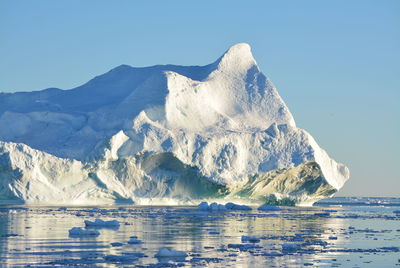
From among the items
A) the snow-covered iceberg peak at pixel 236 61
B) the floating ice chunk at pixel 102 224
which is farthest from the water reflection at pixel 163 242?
the snow-covered iceberg peak at pixel 236 61

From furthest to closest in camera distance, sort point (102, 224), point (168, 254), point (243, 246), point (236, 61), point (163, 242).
A: point (236, 61)
point (102, 224)
point (163, 242)
point (243, 246)
point (168, 254)

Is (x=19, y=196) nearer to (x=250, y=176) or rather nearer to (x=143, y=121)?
(x=143, y=121)

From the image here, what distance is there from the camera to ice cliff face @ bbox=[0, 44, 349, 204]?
1484 inches

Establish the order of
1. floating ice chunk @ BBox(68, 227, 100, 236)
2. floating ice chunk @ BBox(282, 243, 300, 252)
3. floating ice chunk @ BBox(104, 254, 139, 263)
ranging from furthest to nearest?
floating ice chunk @ BBox(68, 227, 100, 236) < floating ice chunk @ BBox(282, 243, 300, 252) < floating ice chunk @ BBox(104, 254, 139, 263)

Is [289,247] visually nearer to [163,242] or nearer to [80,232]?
[163,242]

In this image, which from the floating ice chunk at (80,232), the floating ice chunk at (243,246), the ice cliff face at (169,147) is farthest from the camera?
the ice cliff face at (169,147)

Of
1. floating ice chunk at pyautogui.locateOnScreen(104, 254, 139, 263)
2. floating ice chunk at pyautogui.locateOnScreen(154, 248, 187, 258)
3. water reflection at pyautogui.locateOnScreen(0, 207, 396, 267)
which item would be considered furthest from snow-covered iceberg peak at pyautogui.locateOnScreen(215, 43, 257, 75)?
floating ice chunk at pyautogui.locateOnScreen(104, 254, 139, 263)

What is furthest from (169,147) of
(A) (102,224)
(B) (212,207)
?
(A) (102,224)

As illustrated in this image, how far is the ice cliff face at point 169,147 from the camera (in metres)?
37.7

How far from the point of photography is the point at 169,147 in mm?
39094

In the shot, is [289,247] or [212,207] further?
[212,207]

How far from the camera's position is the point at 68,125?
1677 inches

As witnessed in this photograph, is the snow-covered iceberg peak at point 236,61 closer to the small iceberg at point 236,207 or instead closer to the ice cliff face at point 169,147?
the ice cliff face at point 169,147

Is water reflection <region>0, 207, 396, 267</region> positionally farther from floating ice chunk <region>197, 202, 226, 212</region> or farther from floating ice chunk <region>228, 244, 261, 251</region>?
floating ice chunk <region>197, 202, 226, 212</region>
